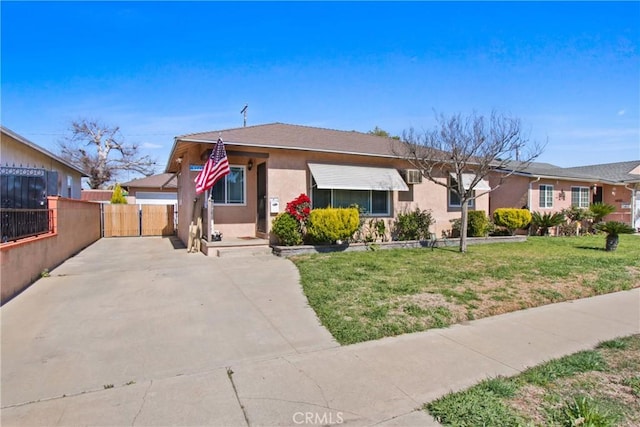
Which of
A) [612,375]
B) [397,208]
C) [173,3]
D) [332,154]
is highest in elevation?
[173,3]

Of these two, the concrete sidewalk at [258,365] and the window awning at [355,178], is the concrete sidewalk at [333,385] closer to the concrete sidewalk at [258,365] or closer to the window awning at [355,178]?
the concrete sidewalk at [258,365]

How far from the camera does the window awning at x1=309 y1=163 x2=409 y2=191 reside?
39.6ft

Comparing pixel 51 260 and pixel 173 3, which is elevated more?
pixel 173 3

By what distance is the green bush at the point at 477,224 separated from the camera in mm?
14734

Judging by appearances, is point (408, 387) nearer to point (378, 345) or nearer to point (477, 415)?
point (477, 415)

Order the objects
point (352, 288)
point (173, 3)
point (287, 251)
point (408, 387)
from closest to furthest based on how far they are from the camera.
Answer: point (408, 387), point (352, 288), point (173, 3), point (287, 251)

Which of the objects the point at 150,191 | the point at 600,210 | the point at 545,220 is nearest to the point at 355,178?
the point at 545,220

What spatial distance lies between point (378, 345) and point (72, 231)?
1174 cm

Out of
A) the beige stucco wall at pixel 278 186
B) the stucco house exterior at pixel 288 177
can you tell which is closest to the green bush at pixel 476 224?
the beige stucco wall at pixel 278 186

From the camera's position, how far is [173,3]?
8.96m

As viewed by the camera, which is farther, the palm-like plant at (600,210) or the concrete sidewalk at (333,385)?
the palm-like plant at (600,210)

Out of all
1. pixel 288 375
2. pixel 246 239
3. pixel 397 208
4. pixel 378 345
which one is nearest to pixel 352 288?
pixel 378 345

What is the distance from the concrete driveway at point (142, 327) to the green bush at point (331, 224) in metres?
2.71

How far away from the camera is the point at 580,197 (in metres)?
21.2
